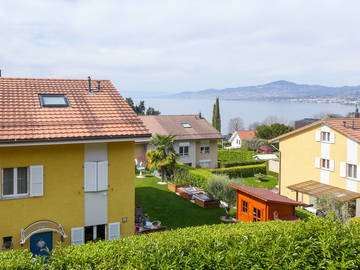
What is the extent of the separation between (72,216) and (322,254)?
855 cm

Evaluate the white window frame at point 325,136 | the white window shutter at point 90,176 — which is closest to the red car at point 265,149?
the white window frame at point 325,136

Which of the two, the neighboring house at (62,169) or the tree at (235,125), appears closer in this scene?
the neighboring house at (62,169)

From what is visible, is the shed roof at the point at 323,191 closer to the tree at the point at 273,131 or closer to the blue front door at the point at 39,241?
the blue front door at the point at 39,241

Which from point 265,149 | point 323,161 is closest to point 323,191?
point 323,161

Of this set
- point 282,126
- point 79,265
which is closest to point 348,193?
point 79,265

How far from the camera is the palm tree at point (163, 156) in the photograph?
30547mm

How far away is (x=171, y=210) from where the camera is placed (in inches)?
840

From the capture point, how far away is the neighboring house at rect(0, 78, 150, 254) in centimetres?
1162

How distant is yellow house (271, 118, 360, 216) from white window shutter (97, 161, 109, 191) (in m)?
16.7

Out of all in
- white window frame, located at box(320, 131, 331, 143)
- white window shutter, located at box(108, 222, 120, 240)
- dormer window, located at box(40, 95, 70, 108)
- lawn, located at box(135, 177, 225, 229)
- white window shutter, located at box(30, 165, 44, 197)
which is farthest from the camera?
white window frame, located at box(320, 131, 331, 143)

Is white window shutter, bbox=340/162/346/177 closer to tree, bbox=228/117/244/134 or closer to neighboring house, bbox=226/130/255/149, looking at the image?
neighboring house, bbox=226/130/255/149

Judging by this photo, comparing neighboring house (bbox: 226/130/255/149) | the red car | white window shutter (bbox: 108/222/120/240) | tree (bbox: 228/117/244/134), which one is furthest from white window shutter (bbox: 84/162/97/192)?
tree (bbox: 228/117/244/134)

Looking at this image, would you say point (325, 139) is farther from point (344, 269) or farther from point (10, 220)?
point (10, 220)

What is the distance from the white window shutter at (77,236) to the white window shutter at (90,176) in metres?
1.49
